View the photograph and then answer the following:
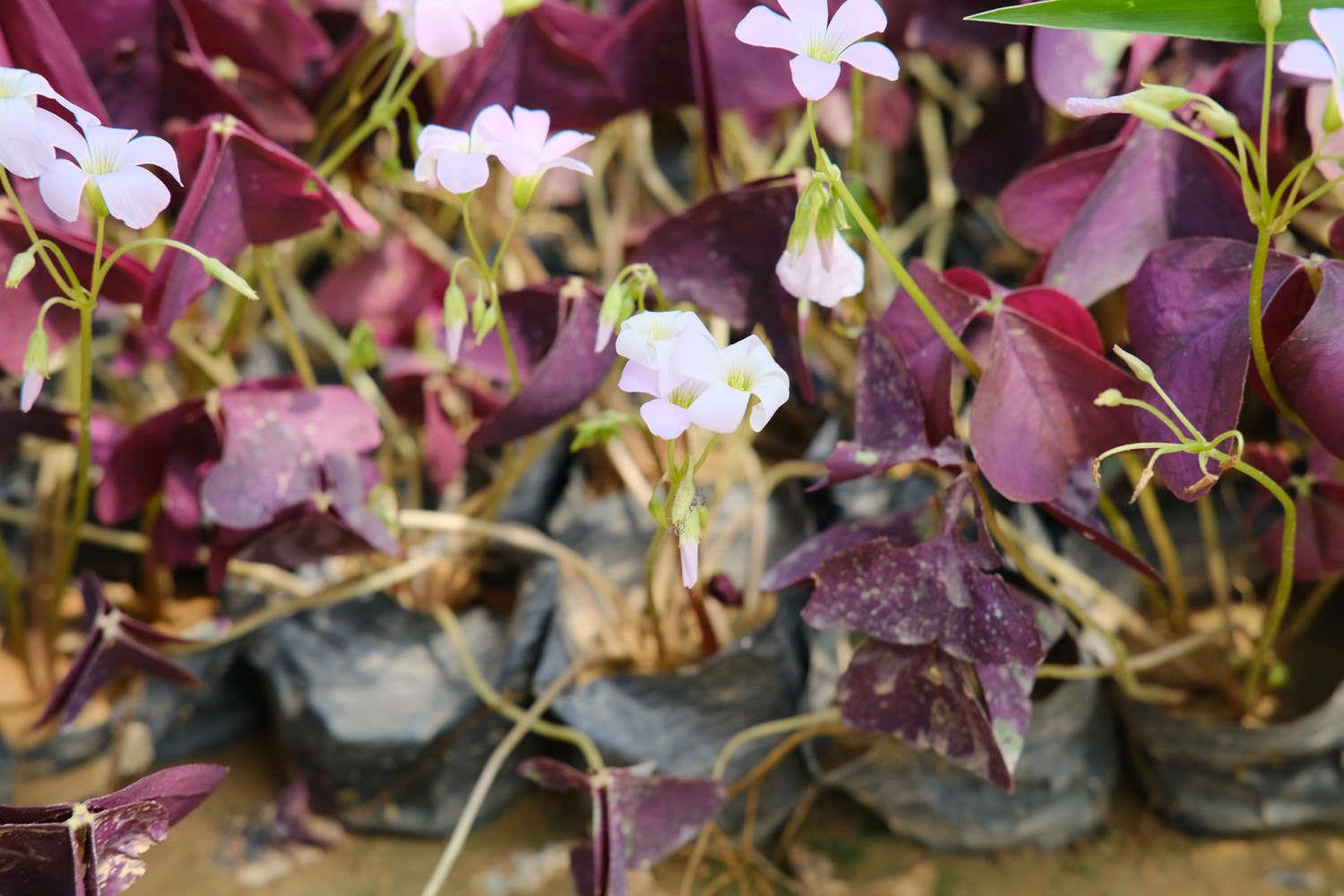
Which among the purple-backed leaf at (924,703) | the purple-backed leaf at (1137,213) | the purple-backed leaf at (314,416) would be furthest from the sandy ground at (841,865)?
the purple-backed leaf at (1137,213)

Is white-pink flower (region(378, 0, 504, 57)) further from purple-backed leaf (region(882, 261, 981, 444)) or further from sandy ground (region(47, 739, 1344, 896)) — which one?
sandy ground (region(47, 739, 1344, 896))

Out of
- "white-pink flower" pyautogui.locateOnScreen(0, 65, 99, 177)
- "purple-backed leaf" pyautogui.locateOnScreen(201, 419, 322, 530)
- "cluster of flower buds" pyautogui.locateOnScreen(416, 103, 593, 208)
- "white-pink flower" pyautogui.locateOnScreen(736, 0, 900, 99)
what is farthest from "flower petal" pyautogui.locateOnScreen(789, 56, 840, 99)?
"purple-backed leaf" pyautogui.locateOnScreen(201, 419, 322, 530)

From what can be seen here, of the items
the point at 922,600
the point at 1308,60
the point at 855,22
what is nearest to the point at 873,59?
the point at 855,22

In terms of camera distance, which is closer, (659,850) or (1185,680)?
(659,850)

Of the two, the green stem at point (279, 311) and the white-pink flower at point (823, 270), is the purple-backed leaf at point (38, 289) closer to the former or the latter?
the green stem at point (279, 311)

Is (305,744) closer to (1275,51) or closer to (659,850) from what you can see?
(659,850)

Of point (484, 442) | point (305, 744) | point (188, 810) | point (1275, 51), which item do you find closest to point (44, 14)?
point (484, 442)

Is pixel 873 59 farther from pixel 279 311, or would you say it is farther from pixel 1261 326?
pixel 279 311
